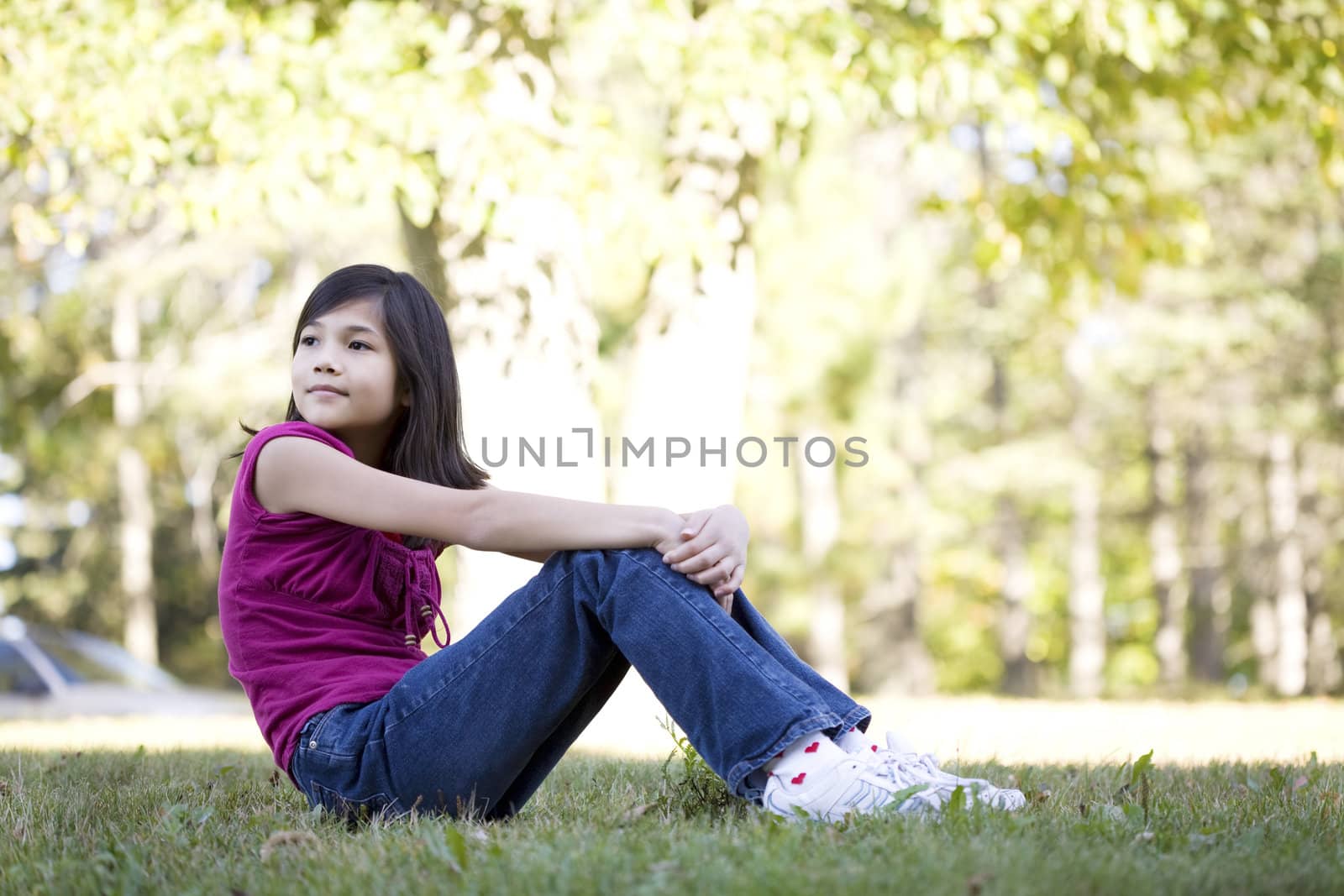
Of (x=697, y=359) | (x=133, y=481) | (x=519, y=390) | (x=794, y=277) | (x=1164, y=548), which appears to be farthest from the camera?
(x=133, y=481)

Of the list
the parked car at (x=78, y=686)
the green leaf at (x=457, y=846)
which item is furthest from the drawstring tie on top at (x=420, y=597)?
the parked car at (x=78, y=686)

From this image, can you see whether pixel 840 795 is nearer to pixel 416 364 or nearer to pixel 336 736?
pixel 336 736

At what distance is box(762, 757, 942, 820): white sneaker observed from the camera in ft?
7.60

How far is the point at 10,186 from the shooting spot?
558 inches

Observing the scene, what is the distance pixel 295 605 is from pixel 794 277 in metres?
13.1

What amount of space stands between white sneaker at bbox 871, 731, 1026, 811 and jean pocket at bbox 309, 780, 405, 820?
994 millimetres

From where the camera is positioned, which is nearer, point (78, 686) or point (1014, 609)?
point (78, 686)

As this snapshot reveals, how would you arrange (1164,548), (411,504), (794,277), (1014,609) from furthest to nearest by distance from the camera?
(1164,548), (1014,609), (794,277), (411,504)

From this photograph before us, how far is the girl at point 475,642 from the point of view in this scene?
237cm

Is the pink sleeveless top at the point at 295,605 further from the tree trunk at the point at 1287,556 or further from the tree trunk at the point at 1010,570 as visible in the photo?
the tree trunk at the point at 1287,556

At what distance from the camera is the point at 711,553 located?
245cm

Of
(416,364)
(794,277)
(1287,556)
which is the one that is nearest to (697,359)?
(416,364)

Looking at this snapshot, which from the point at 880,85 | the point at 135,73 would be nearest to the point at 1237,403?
the point at 880,85

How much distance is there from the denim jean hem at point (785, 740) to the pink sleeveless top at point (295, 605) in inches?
31.2
